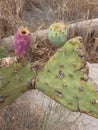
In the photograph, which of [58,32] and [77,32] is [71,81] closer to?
[58,32]

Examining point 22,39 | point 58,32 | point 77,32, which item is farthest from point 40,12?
point 22,39

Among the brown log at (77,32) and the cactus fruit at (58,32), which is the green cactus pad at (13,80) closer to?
the cactus fruit at (58,32)

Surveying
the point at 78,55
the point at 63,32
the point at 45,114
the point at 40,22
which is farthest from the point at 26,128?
the point at 40,22

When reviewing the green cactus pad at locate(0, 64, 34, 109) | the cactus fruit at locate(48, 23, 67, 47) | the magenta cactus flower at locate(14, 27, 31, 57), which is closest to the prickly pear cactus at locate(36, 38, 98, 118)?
the green cactus pad at locate(0, 64, 34, 109)

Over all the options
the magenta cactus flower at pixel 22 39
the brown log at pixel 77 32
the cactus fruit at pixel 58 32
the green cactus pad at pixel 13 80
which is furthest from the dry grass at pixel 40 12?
the green cactus pad at pixel 13 80

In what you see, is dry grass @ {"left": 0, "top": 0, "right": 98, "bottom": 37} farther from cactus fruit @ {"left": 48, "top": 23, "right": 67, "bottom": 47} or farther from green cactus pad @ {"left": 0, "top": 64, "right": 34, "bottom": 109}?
green cactus pad @ {"left": 0, "top": 64, "right": 34, "bottom": 109}
